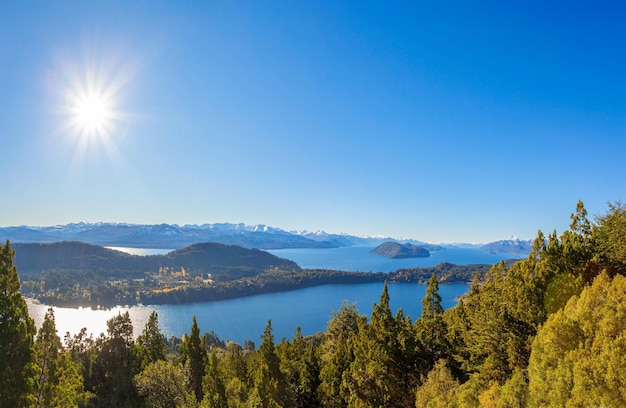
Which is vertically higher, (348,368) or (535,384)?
(535,384)

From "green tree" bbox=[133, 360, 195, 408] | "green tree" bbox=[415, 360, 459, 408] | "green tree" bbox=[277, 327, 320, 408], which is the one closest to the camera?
"green tree" bbox=[415, 360, 459, 408]

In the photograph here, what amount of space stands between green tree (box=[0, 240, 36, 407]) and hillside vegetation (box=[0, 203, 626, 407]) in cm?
5

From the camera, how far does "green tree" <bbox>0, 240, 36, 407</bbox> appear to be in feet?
61.9

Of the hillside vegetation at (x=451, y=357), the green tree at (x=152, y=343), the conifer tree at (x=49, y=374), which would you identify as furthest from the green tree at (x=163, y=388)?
the green tree at (x=152, y=343)

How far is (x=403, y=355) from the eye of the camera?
32.4 metres

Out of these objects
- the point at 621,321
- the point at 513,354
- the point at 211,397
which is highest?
the point at 621,321

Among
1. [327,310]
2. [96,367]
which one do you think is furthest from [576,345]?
[327,310]

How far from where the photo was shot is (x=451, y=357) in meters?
31.7

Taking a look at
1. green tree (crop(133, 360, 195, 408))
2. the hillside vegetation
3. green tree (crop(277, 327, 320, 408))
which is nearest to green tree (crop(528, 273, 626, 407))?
the hillside vegetation

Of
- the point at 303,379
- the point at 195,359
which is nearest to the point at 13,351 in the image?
the point at 195,359

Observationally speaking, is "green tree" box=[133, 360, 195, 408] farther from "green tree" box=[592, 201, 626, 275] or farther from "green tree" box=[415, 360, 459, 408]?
"green tree" box=[592, 201, 626, 275]

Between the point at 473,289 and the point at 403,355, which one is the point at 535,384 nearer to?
the point at 403,355

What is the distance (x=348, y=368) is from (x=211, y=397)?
625 inches

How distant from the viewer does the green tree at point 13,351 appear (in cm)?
1886
